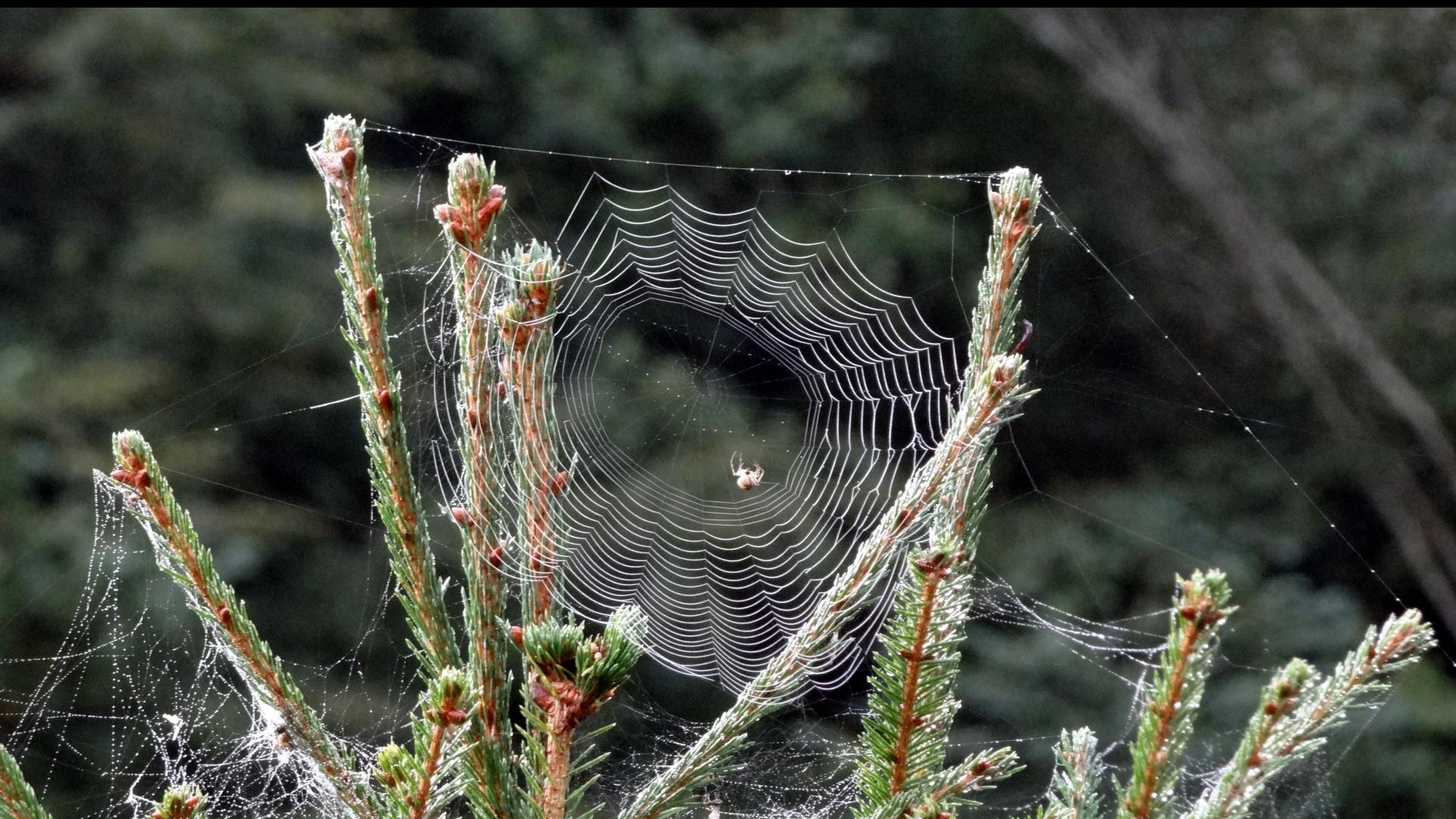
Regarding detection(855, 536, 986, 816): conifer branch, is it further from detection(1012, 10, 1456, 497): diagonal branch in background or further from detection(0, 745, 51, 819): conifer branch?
detection(1012, 10, 1456, 497): diagonal branch in background

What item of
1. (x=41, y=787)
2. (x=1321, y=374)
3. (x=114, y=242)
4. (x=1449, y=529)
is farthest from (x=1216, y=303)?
(x=41, y=787)

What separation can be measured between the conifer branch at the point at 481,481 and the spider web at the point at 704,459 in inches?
6.2

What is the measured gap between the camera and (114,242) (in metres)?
5.80

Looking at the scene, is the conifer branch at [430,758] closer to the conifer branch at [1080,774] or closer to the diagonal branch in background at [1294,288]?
the conifer branch at [1080,774]

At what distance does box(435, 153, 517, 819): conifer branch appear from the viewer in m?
0.81

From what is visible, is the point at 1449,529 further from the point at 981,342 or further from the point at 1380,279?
the point at 981,342

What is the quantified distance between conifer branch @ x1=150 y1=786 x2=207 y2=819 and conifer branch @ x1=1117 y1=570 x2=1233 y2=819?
57 centimetres

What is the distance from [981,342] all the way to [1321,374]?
6.93m

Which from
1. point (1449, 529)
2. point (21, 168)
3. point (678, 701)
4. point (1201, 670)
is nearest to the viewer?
point (1201, 670)

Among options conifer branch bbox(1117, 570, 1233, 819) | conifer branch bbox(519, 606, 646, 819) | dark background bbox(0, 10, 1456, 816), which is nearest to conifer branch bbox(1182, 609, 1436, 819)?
conifer branch bbox(1117, 570, 1233, 819)

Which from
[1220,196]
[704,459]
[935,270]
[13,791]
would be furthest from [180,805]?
[1220,196]

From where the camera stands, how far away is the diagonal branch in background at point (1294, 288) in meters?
6.73

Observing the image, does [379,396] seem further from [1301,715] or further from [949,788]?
[1301,715]

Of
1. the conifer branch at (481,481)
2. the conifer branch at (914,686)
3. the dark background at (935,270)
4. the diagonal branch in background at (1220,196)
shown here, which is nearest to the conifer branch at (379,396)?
the conifer branch at (481,481)
